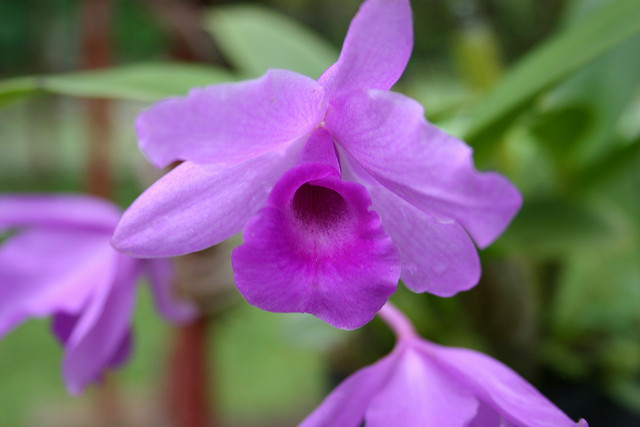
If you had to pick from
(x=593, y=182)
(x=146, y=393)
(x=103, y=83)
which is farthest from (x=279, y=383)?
(x=103, y=83)

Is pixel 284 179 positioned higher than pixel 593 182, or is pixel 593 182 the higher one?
pixel 284 179

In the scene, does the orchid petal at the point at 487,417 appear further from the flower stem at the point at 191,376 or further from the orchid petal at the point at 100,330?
the flower stem at the point at 191,376

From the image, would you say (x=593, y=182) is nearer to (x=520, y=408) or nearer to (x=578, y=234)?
(x=578, y=234)

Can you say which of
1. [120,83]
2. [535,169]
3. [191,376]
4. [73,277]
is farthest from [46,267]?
[191,376]

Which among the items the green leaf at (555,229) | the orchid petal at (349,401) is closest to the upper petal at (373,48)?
the orchid petal at (349,401)

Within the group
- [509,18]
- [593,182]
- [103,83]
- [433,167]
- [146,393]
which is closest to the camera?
[433,167]

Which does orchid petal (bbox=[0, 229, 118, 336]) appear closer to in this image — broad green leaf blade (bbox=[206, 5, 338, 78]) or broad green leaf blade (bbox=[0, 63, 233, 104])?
broad green leaf blade (bbox=[0, 63, 233, 104])

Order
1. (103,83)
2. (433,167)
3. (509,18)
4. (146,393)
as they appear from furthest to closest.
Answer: (146,393) → (509,18) → (103,83) → (433,167)

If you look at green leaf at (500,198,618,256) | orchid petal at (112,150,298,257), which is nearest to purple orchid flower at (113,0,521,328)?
orchid petal at (112,150,298,257)
